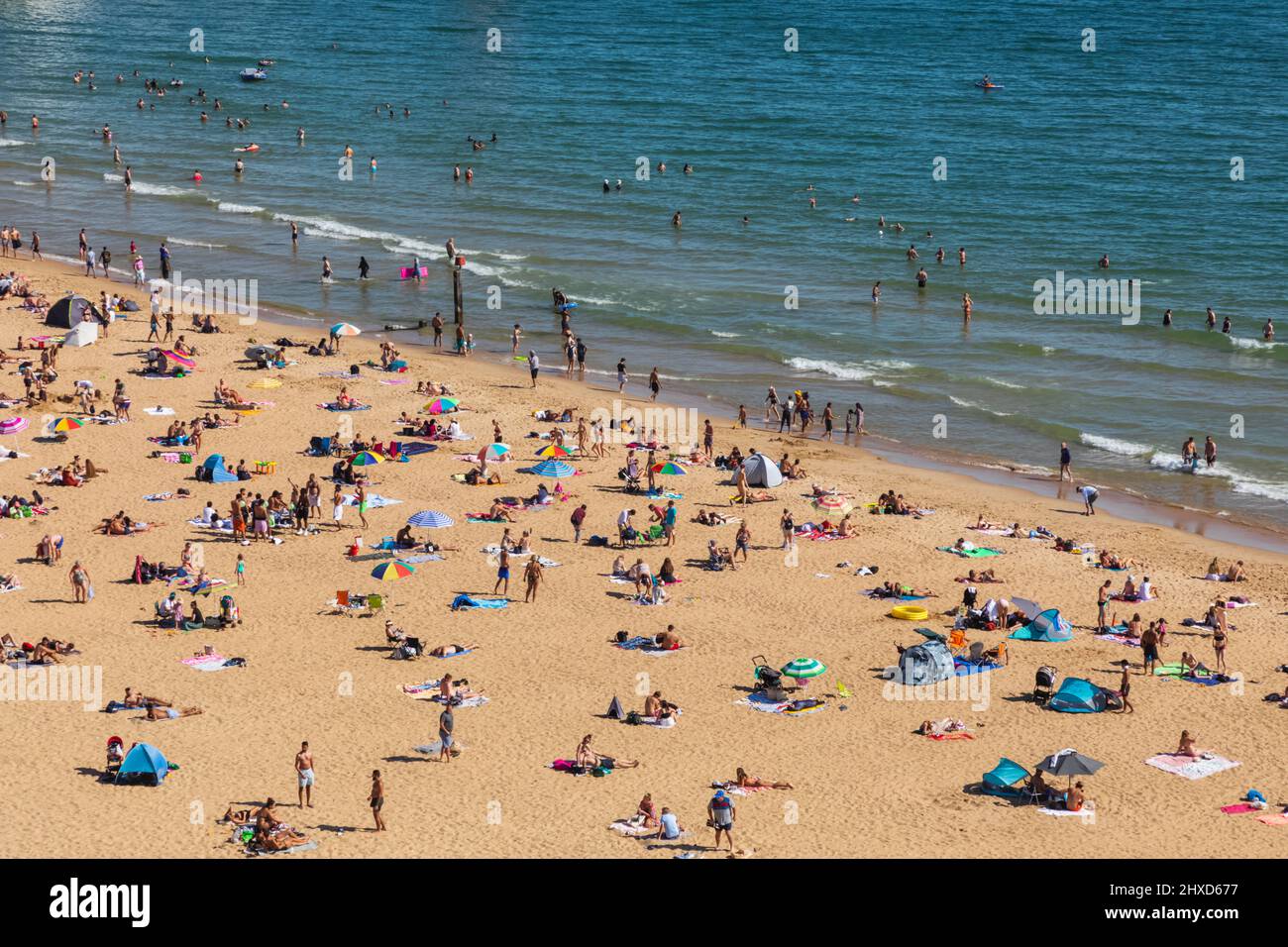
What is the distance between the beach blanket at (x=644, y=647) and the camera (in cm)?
3067

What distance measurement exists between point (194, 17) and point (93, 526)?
8988cm

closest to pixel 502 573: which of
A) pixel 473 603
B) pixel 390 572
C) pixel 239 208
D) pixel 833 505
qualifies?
pixel 473 603

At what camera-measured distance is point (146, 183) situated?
7644 cm

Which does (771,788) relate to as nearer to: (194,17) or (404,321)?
(404,321)

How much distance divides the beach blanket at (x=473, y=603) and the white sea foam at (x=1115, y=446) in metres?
20.3

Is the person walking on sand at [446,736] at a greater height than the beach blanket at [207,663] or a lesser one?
lesser

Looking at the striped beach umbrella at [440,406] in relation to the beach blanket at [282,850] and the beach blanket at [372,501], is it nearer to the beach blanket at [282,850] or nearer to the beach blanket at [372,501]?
the beach blanket at [372,501]

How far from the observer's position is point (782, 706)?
28.6 m

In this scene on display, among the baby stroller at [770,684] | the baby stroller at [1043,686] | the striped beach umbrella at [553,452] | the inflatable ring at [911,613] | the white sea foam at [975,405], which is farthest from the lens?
the white sea foam at [975,405]

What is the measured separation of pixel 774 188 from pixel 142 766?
53.7 m

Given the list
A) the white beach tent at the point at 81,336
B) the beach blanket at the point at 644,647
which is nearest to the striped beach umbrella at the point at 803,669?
the beach blanket at the point at 644,647

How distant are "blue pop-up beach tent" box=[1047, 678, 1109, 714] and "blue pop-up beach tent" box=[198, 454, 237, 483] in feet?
67.9

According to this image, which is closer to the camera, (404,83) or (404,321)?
(404,321)
